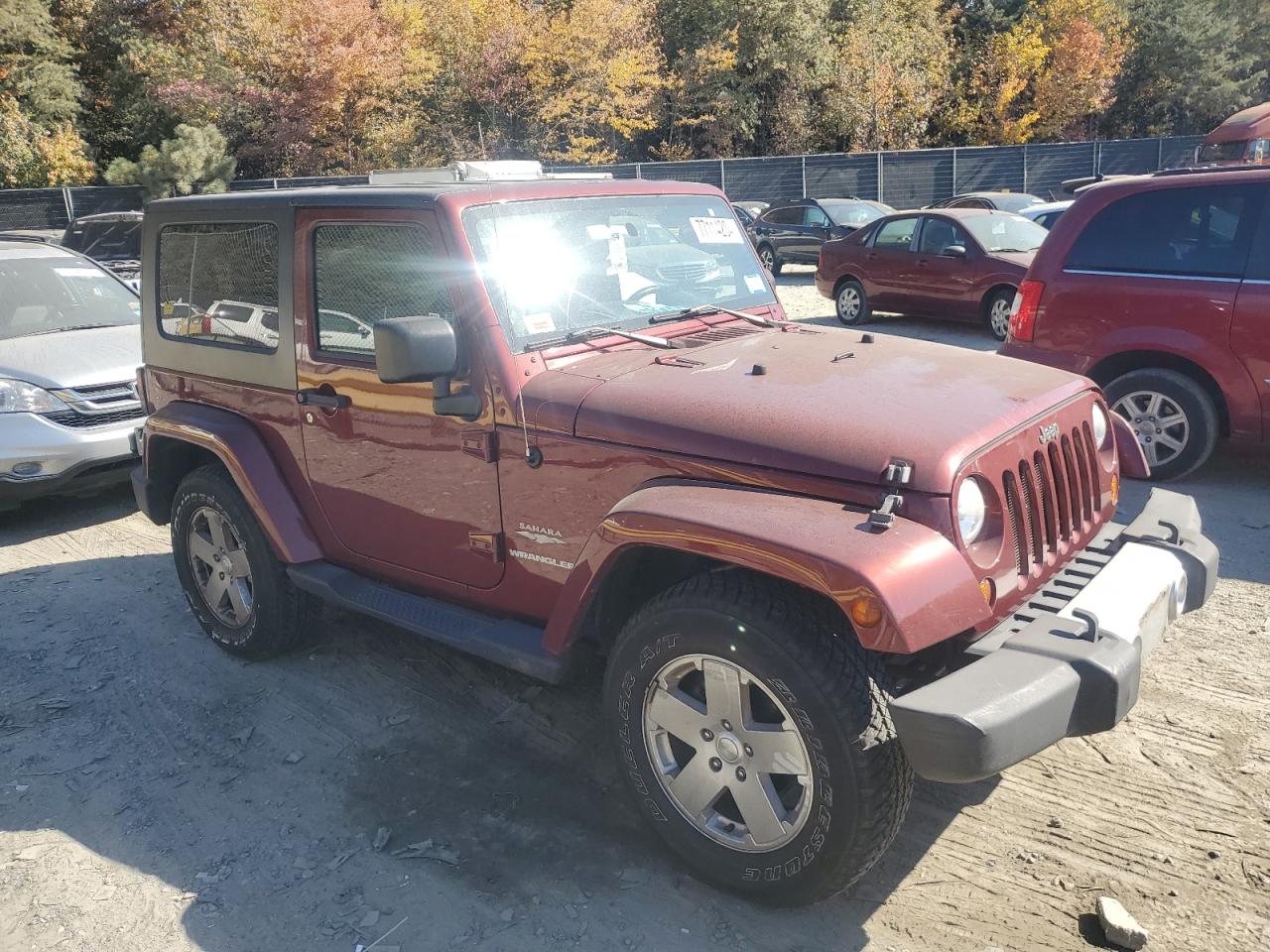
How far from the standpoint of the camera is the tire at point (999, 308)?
11656mm

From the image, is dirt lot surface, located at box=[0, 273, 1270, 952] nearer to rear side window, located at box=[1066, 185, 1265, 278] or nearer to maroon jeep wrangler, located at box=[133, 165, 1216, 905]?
maroon jeep wrangler, located at box=[133, 165, 1216, 905]

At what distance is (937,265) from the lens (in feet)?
40.5

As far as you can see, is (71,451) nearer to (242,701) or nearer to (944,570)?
(242,701)

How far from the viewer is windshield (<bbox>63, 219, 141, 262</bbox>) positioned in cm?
1337

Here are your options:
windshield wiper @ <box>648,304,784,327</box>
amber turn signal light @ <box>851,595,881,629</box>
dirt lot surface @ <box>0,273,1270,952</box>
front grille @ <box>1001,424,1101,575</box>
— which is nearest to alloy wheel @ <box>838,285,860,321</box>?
dirt lot surface @ <box>0,273,1270,952</box>

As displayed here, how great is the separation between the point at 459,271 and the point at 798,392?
1225 millimetres

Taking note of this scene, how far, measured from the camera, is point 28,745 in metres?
4.07

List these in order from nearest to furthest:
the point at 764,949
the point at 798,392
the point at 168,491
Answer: the point at 764,949 → the point at 798,392 → the point at 168,491

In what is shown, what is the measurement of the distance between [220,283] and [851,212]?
1667cm

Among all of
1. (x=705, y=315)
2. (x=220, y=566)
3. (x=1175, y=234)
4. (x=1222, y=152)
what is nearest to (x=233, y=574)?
(x=220, y=566)

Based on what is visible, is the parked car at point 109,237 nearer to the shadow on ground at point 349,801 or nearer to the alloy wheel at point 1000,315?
the shadow on ground at point 349,801

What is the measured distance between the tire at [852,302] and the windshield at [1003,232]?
5.45 feet

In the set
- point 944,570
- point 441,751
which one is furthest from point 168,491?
point 944,570

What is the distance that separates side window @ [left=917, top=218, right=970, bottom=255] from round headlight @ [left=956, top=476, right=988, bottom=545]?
10154 mm
